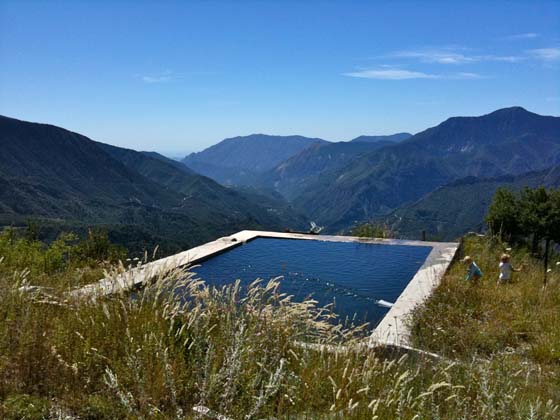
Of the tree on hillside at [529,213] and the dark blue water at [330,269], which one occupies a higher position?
the tree on hillside at [529,213]

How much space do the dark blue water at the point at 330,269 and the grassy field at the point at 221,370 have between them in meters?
2.78

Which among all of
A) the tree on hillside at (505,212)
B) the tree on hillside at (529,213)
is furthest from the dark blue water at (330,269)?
the tree on hillside at (529,213)

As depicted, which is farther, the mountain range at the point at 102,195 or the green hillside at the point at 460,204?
the green hillside at the point at 460,204

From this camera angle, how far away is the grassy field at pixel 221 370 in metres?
2.19

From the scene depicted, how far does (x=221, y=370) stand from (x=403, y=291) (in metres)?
5.33

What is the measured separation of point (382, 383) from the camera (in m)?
2.61

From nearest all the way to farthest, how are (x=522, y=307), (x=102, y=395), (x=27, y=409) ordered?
(x=27, y=409)
(x=102, y=395)
(x=522, y=307)

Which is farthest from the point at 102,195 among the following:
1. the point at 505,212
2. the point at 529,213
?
the point at 505,212

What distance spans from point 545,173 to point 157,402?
199897 mm

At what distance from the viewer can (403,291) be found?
698 centimetres

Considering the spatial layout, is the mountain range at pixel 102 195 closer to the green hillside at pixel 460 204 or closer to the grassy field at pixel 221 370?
the green hillside at pixel 460 204

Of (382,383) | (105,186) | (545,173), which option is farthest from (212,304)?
(545,173)

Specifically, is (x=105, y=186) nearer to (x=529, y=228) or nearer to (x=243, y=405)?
(x=529, y=228)

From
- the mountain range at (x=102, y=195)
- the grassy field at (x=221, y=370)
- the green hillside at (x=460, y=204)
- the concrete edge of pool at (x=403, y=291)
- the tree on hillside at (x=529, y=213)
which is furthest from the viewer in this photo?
the green hillside at (x=460, y=204)
